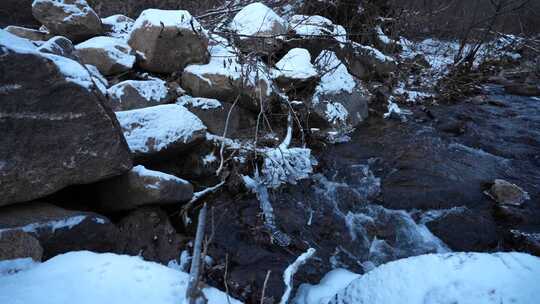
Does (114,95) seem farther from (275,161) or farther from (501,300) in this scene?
(501,300)

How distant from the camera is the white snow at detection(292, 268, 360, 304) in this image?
2422 millimetres

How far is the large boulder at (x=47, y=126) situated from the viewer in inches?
74.4

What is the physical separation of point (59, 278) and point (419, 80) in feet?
23.7

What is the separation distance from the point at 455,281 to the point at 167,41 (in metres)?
3.85

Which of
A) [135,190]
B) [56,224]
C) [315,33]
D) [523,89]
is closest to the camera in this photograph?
[56,224]

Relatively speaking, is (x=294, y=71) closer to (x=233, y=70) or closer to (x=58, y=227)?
(x=233, y=70)

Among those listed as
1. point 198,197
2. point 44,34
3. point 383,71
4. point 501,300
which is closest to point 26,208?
point 198,197

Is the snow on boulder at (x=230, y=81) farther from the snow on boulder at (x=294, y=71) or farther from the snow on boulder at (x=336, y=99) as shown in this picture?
the snow on boulder at (x=336, y=99)

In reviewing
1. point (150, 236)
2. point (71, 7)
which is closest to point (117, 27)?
point (71, 7)

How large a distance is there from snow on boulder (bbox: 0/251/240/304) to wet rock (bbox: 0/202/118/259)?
1.04 feet

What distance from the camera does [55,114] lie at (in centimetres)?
204

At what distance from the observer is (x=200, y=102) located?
156 inches

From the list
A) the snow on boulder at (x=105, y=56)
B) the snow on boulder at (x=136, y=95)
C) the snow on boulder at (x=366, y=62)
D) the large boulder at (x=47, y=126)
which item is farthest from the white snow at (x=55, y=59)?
the snow on boulder at (x=366, y=62)

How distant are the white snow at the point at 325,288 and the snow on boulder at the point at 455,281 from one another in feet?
1.88
